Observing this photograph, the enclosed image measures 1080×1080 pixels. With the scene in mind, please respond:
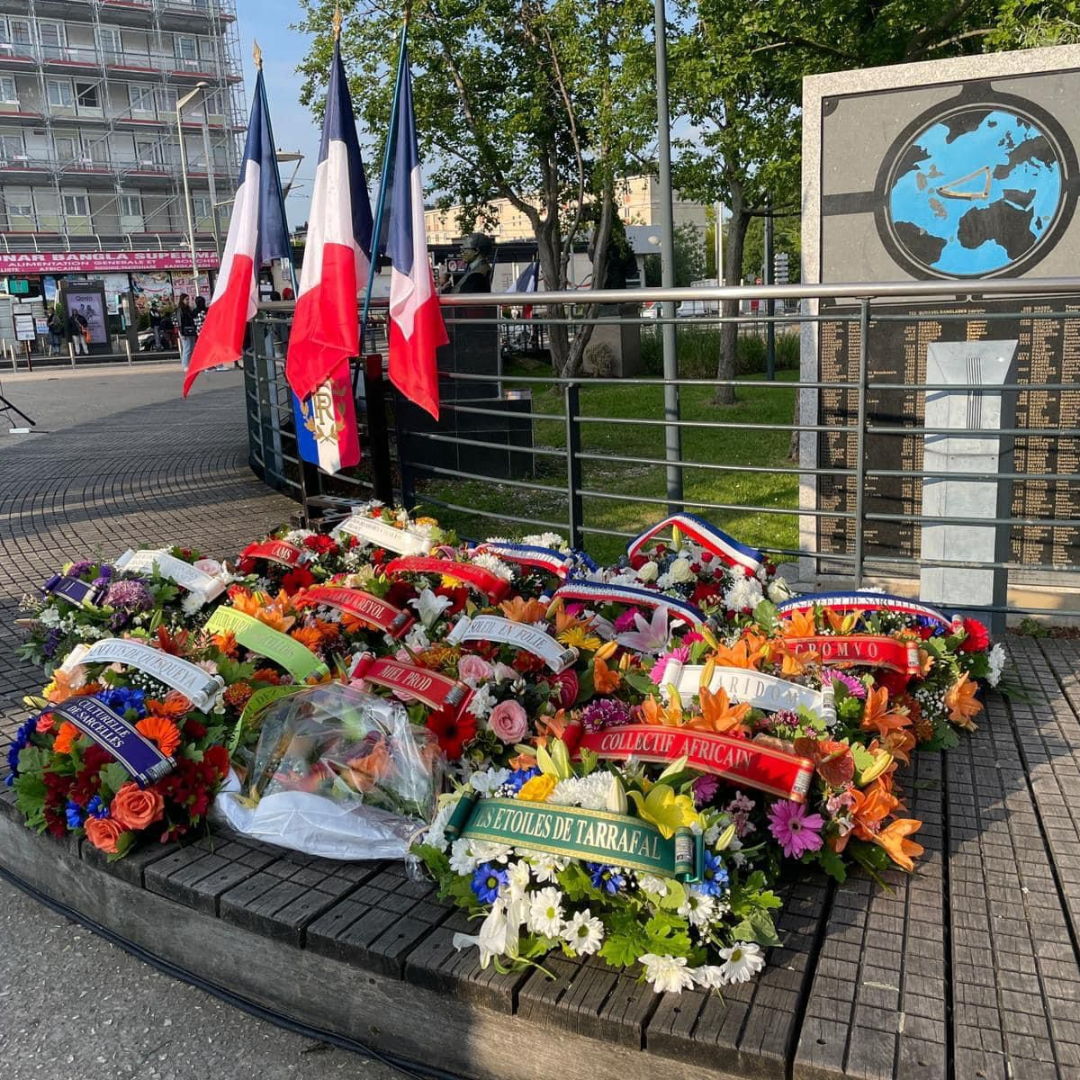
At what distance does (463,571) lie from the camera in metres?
4.55

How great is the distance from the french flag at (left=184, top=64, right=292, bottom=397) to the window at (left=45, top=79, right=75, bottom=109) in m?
59.5

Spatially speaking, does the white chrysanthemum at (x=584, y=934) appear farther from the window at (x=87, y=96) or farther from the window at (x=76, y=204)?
the window at (x=87, y=96)

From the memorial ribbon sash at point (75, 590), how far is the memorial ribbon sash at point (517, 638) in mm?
1739

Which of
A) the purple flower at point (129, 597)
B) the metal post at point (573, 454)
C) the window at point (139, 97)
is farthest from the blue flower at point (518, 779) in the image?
the window at point (139, 97)

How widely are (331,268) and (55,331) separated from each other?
123 feet

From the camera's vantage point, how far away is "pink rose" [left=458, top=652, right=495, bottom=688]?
11.6ft

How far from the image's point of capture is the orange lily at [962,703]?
3.71 m

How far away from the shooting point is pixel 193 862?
310 centimetres

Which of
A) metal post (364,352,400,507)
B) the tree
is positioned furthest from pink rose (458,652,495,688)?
the tree

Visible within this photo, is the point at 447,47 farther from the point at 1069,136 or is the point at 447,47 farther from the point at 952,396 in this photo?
the point at 952,396

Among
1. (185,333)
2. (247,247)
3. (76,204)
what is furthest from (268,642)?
(76,204)

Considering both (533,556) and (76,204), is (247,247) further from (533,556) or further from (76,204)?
(76,204)

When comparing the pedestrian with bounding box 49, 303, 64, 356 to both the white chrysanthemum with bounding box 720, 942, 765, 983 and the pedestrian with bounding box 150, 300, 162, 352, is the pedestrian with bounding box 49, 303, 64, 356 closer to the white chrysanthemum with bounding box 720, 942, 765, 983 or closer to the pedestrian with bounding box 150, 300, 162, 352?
the pedestrian with bounding box 150, 300, 162, 352

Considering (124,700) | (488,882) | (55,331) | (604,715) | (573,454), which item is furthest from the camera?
(55,331)
